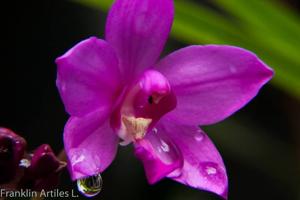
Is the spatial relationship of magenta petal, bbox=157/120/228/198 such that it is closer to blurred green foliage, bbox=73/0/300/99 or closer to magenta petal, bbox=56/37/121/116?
magenta petal, bbox=56/37/121/116

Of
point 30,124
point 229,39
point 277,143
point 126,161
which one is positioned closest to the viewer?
point 229,39

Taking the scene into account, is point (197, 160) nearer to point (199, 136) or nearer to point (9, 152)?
point (199, 136)

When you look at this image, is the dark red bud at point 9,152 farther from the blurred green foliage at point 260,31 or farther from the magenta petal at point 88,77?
the blurred green foliage at point 260,31

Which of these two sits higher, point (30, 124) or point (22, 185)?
point (22, 185)

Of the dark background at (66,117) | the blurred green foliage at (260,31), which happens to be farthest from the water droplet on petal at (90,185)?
the dark background at (66,117)

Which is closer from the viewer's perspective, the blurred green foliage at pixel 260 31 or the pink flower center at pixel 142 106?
the pink flower center at pixel 142 106

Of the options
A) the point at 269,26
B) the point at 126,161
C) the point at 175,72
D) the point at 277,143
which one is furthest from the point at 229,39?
the point at 277,143

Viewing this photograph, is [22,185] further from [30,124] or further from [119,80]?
[30,124]
